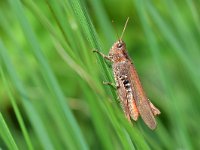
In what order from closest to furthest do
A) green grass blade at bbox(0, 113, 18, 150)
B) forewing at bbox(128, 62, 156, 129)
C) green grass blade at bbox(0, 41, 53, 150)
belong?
green grass blade at bbox(0, 113, 18, 150)
green grass blade at bbox(0, 41, 53, 150)
forewing at bbox(128, 62, 156, 129)

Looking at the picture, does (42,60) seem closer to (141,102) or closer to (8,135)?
(8,135)

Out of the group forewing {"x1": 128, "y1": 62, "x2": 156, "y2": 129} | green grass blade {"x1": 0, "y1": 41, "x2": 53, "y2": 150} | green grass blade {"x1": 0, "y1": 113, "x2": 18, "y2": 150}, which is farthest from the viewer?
forewing {"x1": 128, "y1": 62, "x2": 156, "y2": 129}

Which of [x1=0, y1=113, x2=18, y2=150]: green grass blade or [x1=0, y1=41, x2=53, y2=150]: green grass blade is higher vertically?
[x1=0, y1=41, x2=53, y2=150]: green grass blade

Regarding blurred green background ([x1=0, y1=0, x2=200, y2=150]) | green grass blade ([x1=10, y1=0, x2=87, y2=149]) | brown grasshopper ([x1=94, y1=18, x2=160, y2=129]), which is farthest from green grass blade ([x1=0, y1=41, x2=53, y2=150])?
brown grasshopper ([x1=94, y1=18, x2=160, y2=129])

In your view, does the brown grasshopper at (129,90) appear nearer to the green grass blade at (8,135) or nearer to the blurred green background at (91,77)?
the blurred green background at (91,77)

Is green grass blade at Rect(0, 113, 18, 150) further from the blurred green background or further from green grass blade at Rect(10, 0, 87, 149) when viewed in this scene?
green grass blade at Rect(10, 0, 87, 149)

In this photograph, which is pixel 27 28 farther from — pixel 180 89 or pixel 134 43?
pixel 134 43

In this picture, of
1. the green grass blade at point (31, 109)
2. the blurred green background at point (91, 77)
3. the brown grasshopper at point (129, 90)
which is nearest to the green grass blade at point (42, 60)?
the blurred green background at point (91, 77)

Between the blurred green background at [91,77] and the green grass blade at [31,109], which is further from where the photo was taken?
the green grass blade at [31,109]

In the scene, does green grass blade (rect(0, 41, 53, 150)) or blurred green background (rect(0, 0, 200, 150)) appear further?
green grass blade (rect(0, 41, 53, 150))
